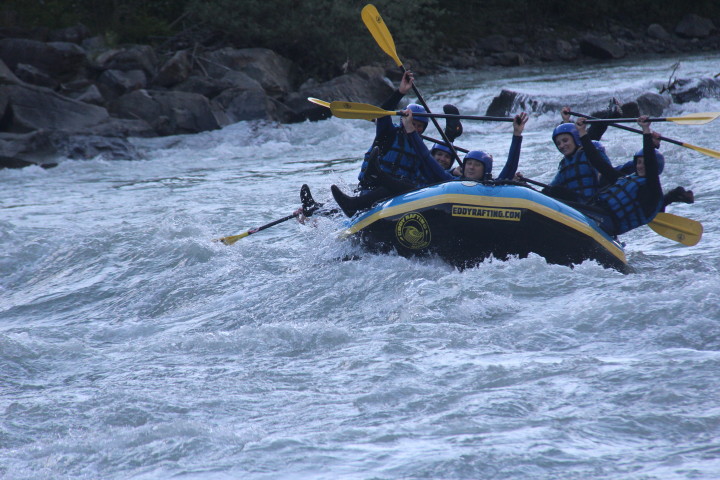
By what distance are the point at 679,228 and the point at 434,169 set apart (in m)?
1.95

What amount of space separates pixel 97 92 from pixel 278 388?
11.8 metres

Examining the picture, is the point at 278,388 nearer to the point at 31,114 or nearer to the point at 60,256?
the point at 60,256

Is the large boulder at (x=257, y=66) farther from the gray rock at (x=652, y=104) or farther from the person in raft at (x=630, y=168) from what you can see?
the person in raft at (x=630, y=168)

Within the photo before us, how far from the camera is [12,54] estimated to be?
15.1 metres

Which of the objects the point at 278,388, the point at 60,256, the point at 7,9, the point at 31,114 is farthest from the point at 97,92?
the point at 278,388

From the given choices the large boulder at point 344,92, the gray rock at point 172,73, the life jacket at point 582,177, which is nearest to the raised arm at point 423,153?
the life jacket at point 582,177

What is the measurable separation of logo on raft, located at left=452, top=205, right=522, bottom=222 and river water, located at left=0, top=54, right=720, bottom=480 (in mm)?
319

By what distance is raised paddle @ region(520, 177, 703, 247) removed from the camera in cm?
601

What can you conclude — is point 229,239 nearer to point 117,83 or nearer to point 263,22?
point 117,83

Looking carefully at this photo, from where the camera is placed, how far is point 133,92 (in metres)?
14.5

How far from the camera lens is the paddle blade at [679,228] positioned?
601cm

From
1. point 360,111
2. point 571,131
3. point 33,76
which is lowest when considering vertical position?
point 571,131

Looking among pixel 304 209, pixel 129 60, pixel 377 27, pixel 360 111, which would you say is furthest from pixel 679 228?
pixel 129 60

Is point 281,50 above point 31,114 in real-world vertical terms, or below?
above
